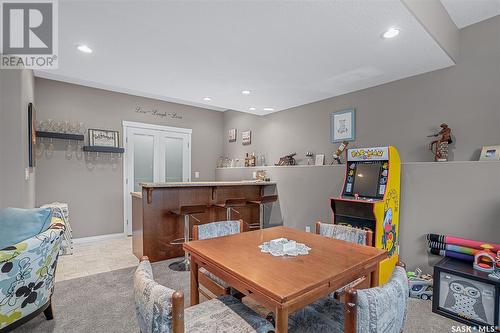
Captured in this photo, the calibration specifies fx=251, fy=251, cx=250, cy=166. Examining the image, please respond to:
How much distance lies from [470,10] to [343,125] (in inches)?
74.6

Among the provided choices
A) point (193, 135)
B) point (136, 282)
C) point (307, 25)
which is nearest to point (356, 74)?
point (307, 25)

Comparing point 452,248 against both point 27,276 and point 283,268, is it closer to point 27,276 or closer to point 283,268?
point 283,268

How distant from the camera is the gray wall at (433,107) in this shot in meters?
2.73

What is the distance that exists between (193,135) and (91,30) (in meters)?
3.99

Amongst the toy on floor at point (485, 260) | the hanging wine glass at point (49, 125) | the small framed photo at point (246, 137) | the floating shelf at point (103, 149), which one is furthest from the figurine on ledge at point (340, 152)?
the hanging wine glass at point (49, 125)

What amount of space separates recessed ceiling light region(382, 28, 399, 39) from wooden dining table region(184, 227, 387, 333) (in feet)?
6.22

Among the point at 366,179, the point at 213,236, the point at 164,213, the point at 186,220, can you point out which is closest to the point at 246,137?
the point at 164,213

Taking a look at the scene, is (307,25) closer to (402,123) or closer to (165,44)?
(165,44)

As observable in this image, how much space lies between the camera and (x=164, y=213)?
371 cm

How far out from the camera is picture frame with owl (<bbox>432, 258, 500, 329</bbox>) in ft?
6.93

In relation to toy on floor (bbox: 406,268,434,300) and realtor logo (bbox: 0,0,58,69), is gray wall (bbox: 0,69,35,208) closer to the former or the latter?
realtor logo (bbox: 0,0,58,69)

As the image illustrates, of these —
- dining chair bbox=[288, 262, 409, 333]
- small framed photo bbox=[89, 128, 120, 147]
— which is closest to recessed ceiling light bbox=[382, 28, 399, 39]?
dining chair bbox=[288, 262, 409, 333]

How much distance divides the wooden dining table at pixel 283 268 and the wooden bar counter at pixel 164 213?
6.47 feet

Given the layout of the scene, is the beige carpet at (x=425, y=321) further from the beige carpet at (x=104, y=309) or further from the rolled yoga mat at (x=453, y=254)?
the rolled yoga mat at (x=453, y=254)
